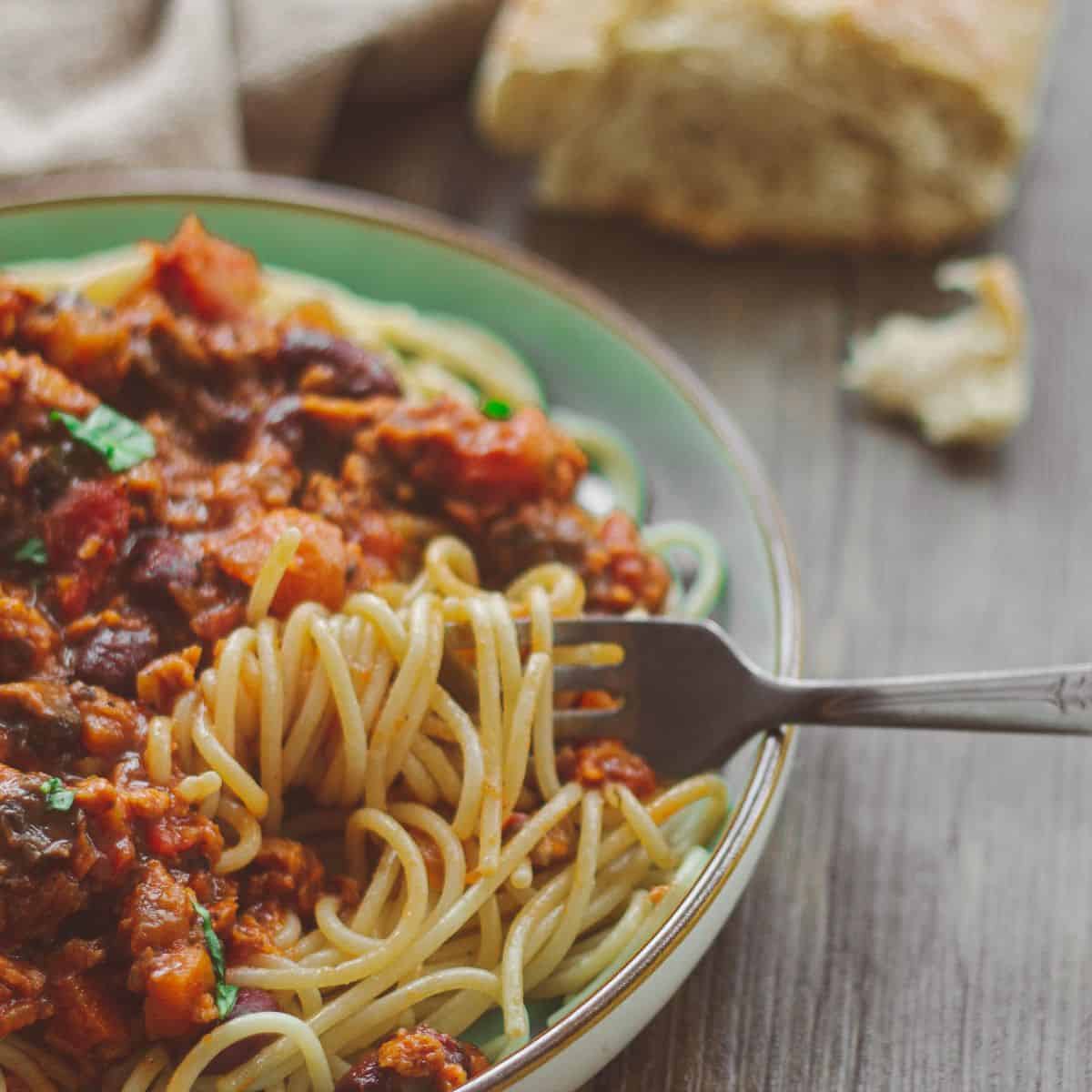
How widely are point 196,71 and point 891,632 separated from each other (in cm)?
412

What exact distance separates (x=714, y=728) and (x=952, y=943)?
46.2 inches

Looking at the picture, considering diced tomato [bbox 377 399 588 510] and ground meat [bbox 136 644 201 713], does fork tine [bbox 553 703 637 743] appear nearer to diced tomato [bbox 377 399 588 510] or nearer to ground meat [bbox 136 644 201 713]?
diced tomato [bbox 377 399 588 510]

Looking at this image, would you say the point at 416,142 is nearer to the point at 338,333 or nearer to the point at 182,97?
the point at 182,97

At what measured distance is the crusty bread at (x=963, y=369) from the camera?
21.2 ft

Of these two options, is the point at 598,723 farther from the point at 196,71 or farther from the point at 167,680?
the point at 196,71

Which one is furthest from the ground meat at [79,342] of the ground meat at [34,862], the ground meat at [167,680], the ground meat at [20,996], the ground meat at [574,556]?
the ground meat at [20,996]

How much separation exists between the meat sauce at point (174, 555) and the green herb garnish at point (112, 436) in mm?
25

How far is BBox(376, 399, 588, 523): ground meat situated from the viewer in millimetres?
4996

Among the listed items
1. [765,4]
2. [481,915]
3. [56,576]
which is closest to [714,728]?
[481,915]

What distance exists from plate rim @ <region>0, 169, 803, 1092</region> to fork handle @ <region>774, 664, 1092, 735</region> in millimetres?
155

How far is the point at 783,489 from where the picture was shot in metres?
6.40

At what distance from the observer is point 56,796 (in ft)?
12.4

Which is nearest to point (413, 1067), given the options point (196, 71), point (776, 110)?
point (196, 71)

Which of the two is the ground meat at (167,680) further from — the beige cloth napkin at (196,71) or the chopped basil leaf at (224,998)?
the beige cloth napkin at (196,71)
